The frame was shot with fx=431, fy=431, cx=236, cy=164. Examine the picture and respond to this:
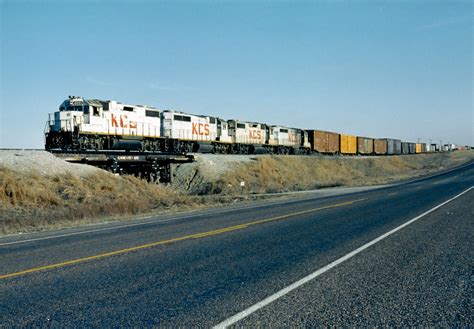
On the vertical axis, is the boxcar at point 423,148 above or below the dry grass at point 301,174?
above

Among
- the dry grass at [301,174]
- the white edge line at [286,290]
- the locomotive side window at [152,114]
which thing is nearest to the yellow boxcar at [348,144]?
the dry grass at [301,174]

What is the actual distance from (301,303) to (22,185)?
17.7m

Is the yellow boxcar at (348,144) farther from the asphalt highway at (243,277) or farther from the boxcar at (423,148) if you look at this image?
the asphalt highway at (243,277)

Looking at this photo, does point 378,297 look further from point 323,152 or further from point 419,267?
point 323,152

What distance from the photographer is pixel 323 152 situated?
6450 cm

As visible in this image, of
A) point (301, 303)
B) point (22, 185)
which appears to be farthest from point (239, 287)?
point (22, 185)

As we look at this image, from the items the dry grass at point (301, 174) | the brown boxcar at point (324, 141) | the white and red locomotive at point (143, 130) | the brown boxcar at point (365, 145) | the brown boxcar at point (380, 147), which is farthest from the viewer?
the brown boxcar at point (380, 147)

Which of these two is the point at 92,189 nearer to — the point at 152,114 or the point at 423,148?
the point at 152,114

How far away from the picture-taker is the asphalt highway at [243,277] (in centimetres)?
477

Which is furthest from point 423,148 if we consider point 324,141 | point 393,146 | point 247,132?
point 247,132

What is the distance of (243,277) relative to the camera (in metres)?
6.38

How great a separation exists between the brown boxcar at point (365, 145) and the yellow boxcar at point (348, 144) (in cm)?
177

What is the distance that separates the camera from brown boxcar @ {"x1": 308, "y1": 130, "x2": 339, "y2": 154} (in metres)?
62.4

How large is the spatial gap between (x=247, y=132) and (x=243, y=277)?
140ft
